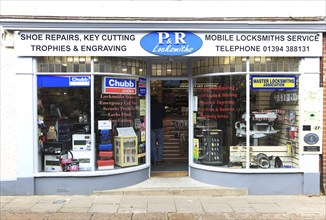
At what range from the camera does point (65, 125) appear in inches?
295

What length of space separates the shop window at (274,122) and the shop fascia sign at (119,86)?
2.64 metres

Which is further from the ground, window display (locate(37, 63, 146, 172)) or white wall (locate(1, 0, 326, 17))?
white wall (locate(1, 0, 326, 17))

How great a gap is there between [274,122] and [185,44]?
2636 mm

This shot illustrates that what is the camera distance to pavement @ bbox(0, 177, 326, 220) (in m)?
6.05

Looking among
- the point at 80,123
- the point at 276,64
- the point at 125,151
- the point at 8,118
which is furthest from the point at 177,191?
the point at 8,118

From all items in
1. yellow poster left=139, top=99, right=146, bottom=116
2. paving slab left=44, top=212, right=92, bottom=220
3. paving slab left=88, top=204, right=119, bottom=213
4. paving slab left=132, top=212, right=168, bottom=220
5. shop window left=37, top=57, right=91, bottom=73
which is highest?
shop window left=37, top=57, right=91, bottom=73

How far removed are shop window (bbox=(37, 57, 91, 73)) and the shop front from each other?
0.02 metres

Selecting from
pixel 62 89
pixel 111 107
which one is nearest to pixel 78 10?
pixel 62 89

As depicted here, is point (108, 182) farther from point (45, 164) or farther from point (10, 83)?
point (10, 83)

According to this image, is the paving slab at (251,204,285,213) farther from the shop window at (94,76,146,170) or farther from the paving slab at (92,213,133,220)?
the shop window at (94,76,146,170)

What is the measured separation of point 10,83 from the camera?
23.3 feet

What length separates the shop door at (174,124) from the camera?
896 cm

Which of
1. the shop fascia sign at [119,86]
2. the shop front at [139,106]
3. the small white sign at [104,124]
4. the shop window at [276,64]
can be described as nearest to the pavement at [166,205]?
the shop front at [139,106]

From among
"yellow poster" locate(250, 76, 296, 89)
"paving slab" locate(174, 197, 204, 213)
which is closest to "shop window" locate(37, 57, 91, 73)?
"paving slab" locate(174, 197, 204, 213)
